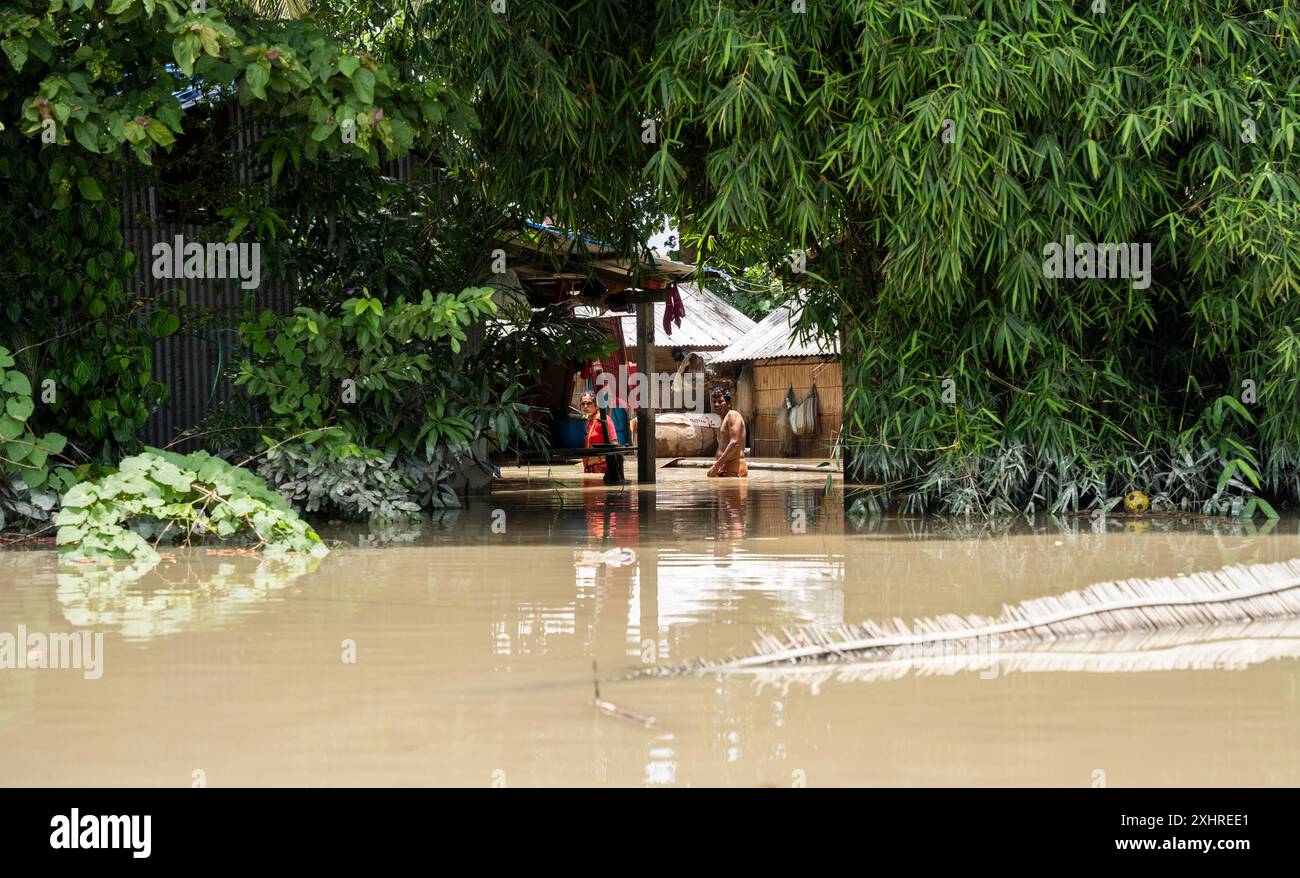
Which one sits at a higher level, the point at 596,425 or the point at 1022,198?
the point at 1022,198

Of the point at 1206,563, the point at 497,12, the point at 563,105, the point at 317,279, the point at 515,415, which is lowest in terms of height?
the point at 1206,563

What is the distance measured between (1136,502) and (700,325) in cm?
1604

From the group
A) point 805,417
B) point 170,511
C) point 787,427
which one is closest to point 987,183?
point 170,511

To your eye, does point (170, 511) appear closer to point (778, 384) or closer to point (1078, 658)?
point (1078, 658)

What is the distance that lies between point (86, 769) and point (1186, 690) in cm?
283

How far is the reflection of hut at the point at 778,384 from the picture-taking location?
22906 mm

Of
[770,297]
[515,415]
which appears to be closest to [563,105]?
[515,415]

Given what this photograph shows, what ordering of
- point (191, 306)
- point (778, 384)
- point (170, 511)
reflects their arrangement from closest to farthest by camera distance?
point (170, 511) < point (191, 306) < point (778, 384)

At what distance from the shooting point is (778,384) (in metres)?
24.5

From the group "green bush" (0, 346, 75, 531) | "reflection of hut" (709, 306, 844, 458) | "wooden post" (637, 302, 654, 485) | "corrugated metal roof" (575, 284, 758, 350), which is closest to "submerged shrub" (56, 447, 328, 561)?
"green bush" (0, 346, 75, 531)

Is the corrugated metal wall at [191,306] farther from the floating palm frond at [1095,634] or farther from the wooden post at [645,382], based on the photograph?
the floating palm frond at [1095,634]

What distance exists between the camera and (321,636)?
453 cm

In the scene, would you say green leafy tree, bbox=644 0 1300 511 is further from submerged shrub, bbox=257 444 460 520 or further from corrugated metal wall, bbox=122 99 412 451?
corrugated metal wall, bbox=122 99 412 451

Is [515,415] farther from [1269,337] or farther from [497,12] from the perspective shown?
[1269,337]
